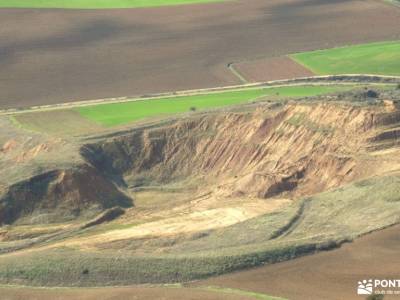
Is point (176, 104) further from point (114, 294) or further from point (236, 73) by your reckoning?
point (114, 294)

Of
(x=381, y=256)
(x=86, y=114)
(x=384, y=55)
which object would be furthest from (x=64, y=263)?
(x=384, y=55)

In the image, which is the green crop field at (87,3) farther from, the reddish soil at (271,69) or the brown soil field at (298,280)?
the brown soil field at (298,280)

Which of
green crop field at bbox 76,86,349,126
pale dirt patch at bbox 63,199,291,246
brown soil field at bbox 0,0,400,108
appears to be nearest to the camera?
pale dirt patch at bbox 63,199,291,246

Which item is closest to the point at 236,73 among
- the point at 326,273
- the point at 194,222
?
the point at 194,222

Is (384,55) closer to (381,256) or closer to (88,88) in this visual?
(88,88)

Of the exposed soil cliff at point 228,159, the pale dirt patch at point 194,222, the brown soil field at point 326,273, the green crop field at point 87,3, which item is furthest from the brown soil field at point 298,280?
the green crop field at point 87,3

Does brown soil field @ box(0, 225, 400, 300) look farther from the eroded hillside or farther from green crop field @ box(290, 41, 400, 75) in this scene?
green crop field @ box(290, 41, 400, 75)

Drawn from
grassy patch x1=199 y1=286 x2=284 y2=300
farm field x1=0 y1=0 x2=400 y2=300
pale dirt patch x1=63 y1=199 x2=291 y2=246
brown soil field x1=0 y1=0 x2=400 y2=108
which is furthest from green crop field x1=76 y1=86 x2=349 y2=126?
grassy patch x1=199 y1=286 x2=284 y2=300
